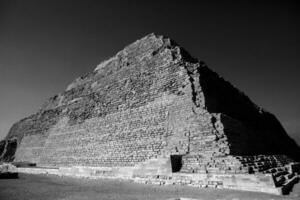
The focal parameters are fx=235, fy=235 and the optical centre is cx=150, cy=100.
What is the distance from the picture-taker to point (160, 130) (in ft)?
33.2

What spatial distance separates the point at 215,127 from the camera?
27.3 ft

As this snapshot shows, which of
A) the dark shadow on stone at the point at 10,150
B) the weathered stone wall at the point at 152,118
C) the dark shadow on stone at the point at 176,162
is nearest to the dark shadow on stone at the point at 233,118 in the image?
the weathered stone wall at the point at 152,118

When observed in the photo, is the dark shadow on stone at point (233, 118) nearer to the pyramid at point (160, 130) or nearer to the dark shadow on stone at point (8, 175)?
the pyramid at point (160, 130)

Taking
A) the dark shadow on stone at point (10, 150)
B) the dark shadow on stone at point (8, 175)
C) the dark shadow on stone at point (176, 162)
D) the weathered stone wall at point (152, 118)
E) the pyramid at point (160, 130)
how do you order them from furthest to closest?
the dark shadow on stone at point (10, 150) < the dark shadow on stone at point (8, 175) < the weathered stone wall at point (152, 118) < the dark shadow on stone at point (176, 162) < the pyramid at point (160, 130)

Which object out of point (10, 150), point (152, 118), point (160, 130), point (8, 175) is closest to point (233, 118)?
point (160, 130)

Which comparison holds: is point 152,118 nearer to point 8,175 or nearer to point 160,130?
point 160,130

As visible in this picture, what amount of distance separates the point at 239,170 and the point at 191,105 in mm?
3633

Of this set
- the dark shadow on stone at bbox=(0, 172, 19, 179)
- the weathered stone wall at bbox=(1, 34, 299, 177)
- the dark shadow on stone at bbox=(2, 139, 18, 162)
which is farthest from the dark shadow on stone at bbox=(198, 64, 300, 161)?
the dark shadow on stone at bbox=(2, 139, 18, 162)

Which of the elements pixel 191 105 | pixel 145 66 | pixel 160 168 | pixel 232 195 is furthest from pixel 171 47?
pixel 232 195

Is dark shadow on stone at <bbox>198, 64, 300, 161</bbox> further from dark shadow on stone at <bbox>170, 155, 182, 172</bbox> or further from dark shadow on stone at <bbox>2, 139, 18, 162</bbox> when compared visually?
dark shadow on stone at <bbox>2, 139, 18, 162</bbox>

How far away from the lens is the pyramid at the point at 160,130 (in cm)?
724

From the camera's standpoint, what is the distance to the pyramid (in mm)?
7242

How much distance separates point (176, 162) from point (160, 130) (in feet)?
7.79

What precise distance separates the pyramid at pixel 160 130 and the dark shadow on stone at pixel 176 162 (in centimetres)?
3
